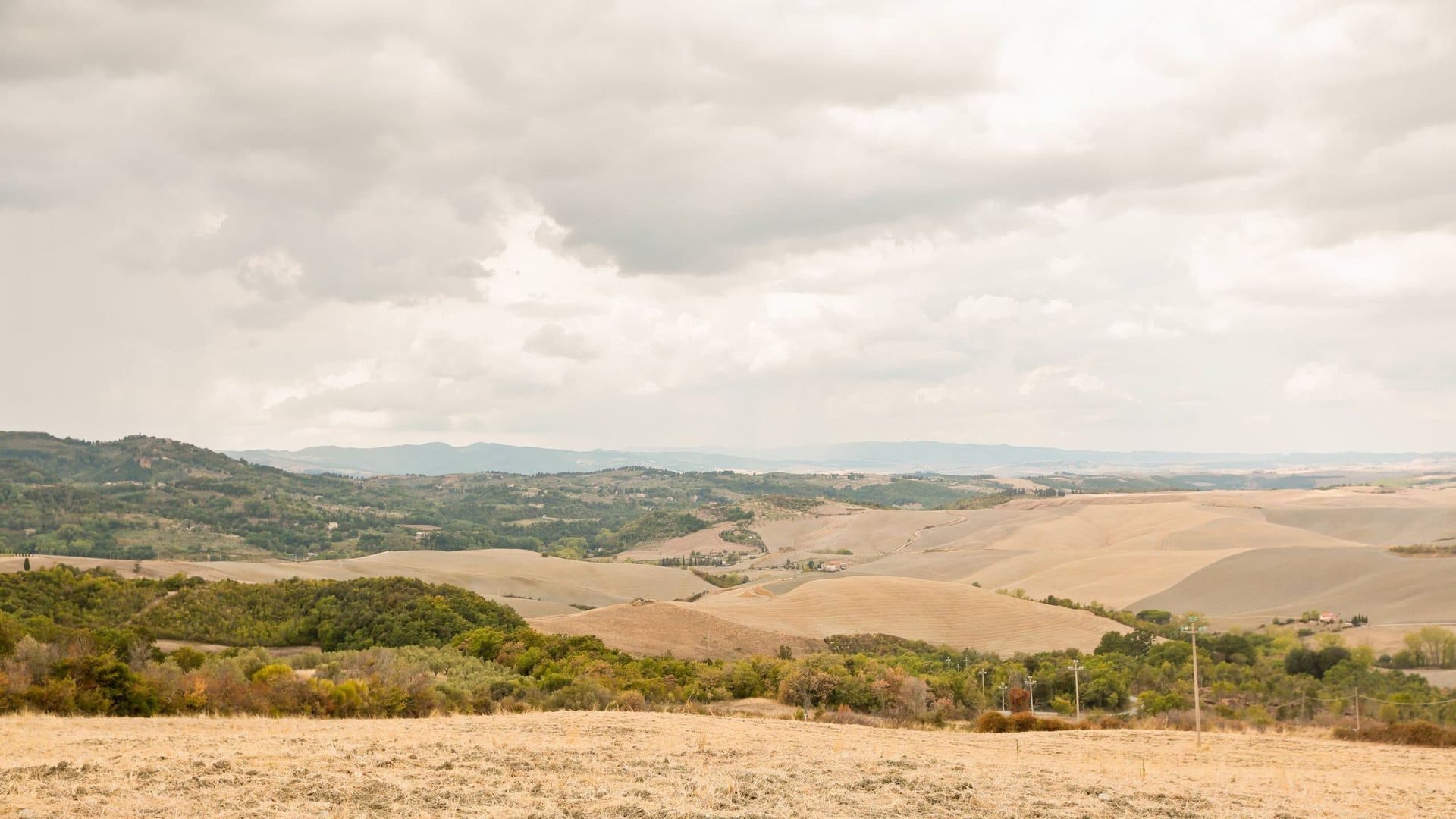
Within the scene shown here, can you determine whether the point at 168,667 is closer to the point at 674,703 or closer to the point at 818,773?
the point at 674,703

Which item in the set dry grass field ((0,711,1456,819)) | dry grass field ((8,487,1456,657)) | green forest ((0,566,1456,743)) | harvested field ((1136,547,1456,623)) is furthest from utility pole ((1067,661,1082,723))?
harvested field ((1136,547,1456,623))

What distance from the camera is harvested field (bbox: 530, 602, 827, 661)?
75.0 meters

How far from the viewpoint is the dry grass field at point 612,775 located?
16.6 meters

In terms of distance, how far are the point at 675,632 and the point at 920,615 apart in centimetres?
3224

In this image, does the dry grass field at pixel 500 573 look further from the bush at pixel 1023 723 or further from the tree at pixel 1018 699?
the bush at pixel 1023 723

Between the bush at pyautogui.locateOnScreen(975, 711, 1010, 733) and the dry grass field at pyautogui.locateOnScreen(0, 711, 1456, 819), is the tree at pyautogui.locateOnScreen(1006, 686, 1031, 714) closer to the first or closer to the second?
the bush at pyautogui.locateOnScreen(975, 711, 1010, 733)

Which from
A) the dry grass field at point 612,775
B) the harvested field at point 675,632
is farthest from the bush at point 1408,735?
the harvested field at point 675,632

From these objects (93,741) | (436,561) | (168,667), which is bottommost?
(436,561)

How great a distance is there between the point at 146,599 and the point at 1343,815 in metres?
75.5

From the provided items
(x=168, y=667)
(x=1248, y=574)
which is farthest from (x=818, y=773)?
(x=1248, y=574)

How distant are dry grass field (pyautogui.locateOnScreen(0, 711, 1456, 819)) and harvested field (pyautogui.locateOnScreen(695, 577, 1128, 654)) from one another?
63.2 metres

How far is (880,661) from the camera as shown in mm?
70875

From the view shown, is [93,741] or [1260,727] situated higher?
[93,741]

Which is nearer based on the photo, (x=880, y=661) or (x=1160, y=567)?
(x=880, y=661)
